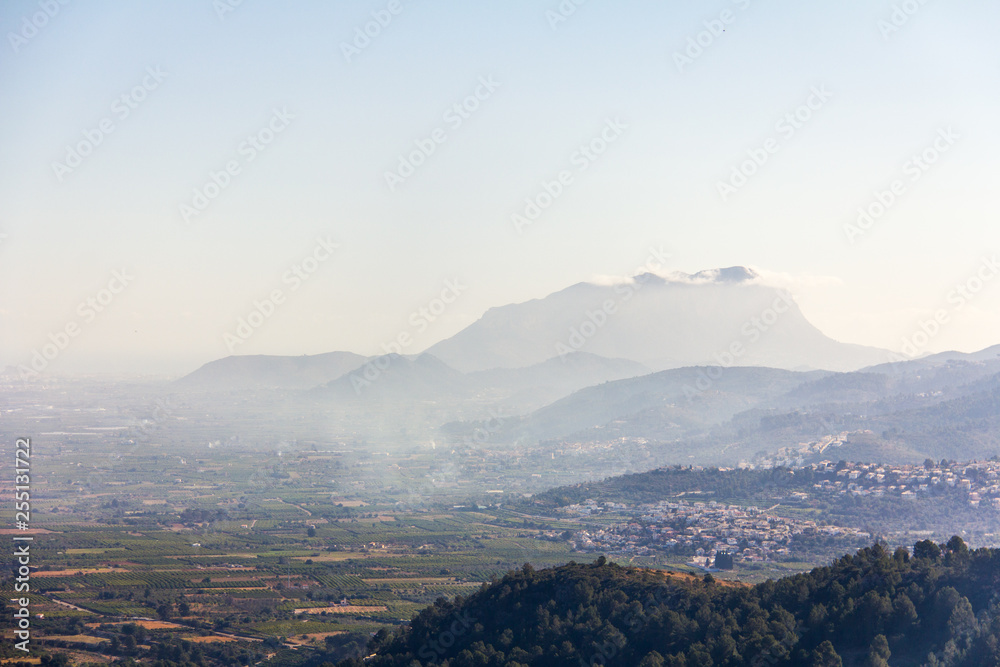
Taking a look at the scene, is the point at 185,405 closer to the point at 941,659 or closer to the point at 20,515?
the point at 20,515

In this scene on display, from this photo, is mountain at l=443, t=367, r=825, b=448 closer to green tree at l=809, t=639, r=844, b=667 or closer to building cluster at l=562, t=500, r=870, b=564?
building cluster at l=562, t=500, r=870, b=564

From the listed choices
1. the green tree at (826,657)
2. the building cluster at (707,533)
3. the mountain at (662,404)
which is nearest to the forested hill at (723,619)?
the green tree at (826,657)

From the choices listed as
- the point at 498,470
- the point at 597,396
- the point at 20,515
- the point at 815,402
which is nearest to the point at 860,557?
the point at 20,515

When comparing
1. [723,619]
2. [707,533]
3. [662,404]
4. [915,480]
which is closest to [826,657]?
[723,619]

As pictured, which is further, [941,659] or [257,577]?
[257,577]

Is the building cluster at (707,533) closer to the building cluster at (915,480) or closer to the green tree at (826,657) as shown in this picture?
the building cluster at (915,480)

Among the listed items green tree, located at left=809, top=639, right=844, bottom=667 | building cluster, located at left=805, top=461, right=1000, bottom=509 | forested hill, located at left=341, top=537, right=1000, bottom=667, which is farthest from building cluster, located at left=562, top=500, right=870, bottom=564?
green tree, located at left=809, top=639, right=844, bottom=667

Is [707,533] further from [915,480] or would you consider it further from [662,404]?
[662,404]
